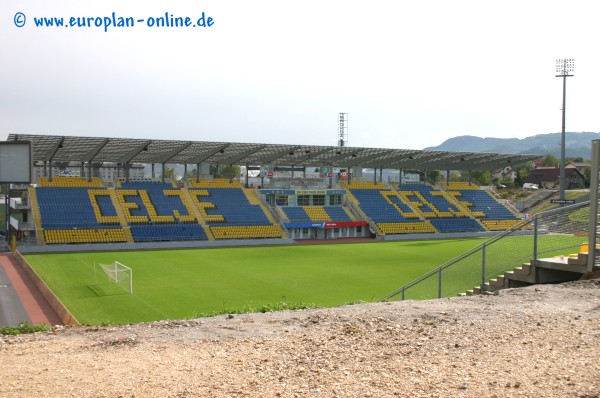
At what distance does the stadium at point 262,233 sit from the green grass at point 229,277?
12cm

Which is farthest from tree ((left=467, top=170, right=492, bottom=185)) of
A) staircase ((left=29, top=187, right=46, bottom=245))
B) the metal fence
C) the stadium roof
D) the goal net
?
the metal fence

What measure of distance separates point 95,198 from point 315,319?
4486 cm

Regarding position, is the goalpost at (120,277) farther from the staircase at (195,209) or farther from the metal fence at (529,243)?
the staircase at (195,209)

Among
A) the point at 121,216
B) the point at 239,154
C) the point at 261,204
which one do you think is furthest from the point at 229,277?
the point at 261,204

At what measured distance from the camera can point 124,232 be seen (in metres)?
45.5

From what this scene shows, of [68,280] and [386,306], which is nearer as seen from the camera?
[386,306]

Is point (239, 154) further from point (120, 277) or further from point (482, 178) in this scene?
point (482, 178)

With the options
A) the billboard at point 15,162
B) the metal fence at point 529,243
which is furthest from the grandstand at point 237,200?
the metal fence at point 529,243

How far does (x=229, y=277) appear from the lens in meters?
29.2

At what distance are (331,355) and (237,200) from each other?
49.3 meters

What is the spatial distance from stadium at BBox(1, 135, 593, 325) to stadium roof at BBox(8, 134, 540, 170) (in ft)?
0.73

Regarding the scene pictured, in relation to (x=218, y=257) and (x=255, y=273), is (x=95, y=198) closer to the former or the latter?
(x=218, y=257)

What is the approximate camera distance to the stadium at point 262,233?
662 inches

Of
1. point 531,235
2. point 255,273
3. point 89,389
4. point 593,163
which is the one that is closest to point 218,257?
point 255,273
